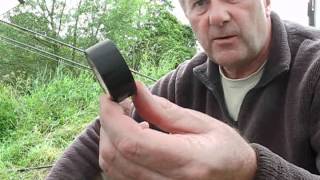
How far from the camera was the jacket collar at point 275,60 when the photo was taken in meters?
1.20

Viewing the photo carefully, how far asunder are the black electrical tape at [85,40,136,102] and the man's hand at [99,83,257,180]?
2 cm

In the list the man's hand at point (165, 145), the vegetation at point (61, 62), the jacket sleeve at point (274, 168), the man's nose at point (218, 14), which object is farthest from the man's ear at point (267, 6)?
the vegetation at point (61, 62)

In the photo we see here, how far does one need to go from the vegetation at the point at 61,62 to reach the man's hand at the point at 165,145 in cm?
238

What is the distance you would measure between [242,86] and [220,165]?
2.31 ft

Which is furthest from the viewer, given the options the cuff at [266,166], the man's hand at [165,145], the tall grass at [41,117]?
the tall grass at [41,117]

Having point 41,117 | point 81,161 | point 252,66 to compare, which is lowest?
point 41,117

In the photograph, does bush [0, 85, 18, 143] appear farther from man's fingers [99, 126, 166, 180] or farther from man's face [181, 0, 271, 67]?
man's fingers [99, 126, 166, 180]

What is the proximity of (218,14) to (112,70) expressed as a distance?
0.65m

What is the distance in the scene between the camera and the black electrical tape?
0.60 meters

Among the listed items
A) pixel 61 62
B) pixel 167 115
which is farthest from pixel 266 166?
pixel 61 62

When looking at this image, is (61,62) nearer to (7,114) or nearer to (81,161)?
(7,114)

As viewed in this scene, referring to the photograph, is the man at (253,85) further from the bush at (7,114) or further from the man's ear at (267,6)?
the bush at (7,114)

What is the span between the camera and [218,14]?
121cm

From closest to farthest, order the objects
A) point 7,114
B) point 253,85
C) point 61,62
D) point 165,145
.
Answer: point 165,145
point 253,85
point 7,114
point 61,62
